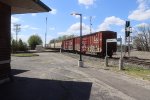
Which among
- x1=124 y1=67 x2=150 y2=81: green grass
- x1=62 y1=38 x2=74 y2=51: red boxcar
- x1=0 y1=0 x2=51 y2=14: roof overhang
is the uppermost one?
x1=0 y1=0 x2=51 y2=14: roof overhang

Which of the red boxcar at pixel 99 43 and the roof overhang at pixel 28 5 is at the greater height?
the roof overhang at pixel 28 5

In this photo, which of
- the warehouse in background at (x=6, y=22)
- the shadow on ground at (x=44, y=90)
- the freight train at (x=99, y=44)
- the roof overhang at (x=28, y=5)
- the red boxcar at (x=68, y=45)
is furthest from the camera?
the red boxcar at (x=68, y=45)

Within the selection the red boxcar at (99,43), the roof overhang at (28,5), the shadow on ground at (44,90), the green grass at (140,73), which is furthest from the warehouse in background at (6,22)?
the red boxcar at (99,43)

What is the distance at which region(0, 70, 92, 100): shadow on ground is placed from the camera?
39.8ft

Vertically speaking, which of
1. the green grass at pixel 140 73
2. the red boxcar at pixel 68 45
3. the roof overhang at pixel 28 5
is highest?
the roof overhang at pixel 28 5

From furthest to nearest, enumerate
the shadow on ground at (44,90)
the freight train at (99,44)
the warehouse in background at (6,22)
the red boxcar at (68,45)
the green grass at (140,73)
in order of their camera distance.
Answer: the red boxcar at (68,45) < the freight train at (99,44) < the green grass at (140,73) < the warehouse in background at (6,22) < the shadow on ground at (44,90)

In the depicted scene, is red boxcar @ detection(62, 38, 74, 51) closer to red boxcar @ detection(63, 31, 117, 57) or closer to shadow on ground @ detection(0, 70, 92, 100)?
red boxcar @ detection(63, 31, 117, 57)

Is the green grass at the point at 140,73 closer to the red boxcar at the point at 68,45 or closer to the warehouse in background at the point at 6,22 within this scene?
the warehouse in background at the point at 6,22

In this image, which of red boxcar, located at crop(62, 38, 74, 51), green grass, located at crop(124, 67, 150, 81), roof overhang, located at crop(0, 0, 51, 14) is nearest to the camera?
roof overhang, located at crop(0, 0, 51, 14)

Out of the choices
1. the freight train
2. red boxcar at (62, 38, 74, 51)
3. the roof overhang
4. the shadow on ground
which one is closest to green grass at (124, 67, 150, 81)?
the shadow on ground

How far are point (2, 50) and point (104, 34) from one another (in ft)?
88.1

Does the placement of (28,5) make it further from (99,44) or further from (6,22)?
(99,44)

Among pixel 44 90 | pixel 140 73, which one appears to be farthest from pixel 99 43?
pixel 44 90

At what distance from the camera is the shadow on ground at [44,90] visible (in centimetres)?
1214
